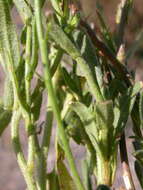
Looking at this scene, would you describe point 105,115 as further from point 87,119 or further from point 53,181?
point 53,181

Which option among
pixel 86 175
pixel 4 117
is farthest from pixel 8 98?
pixel 86 175

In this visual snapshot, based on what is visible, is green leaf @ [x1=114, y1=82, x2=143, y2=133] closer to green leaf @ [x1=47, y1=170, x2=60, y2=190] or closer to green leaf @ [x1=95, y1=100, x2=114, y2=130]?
green leaf @ [x1=95, y1=100, x2=114, y2=130]

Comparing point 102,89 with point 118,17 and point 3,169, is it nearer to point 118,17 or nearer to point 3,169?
point 118,17

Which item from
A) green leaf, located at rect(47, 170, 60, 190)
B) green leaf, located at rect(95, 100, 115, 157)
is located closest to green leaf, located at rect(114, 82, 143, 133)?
green leaf, located at rect(95, 100, 115, 157)

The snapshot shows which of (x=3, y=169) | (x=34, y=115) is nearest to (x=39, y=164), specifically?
(x=34, y=115)

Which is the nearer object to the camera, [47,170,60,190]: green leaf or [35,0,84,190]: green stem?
[35,0,84,190]: green stem

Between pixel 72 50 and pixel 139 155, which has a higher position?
pixel 72 50

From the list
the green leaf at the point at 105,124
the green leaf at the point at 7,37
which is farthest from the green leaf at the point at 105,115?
the green leaf at the point at 7,37

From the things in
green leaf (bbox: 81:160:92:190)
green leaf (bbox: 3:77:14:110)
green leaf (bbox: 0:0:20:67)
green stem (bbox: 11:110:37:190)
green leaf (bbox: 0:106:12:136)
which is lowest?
green leaf (bbox: 81:160:92:190)
